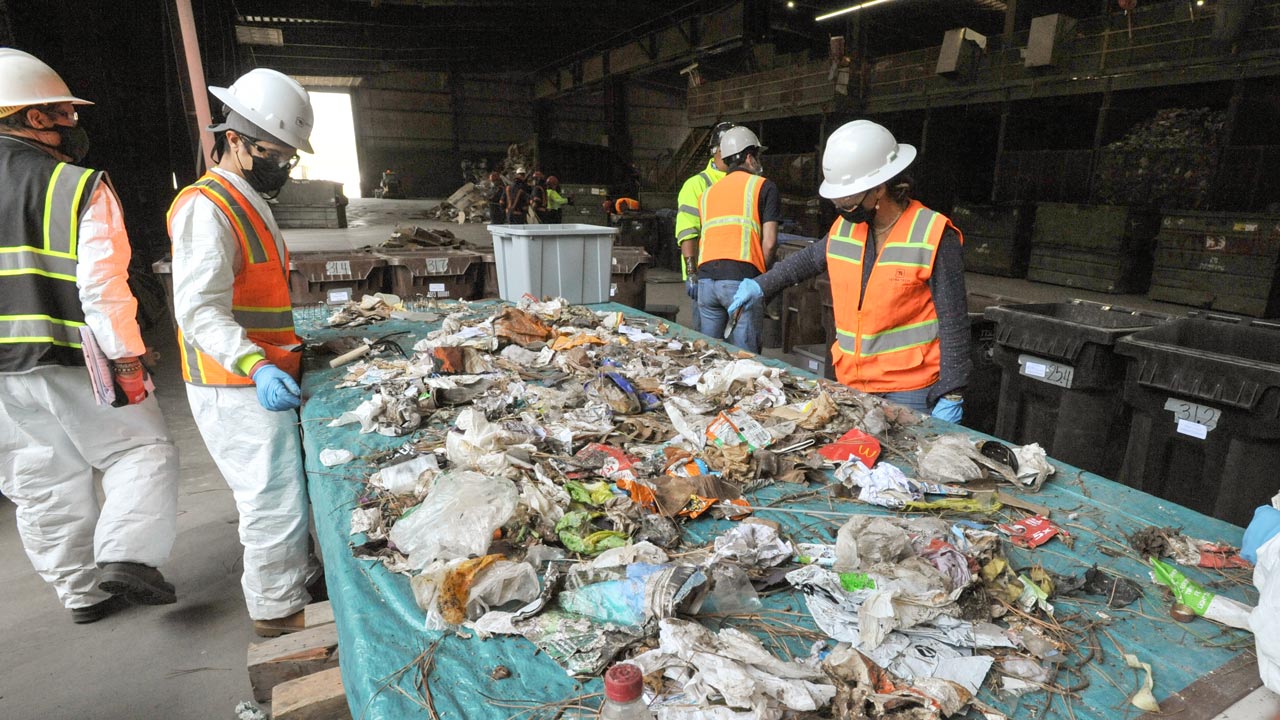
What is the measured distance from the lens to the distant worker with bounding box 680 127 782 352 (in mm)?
4277

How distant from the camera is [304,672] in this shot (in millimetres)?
2076

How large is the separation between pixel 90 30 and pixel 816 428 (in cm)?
896

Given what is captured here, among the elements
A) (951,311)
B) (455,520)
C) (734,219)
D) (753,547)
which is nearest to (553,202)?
(734,219)

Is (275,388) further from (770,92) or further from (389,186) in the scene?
(389,186)

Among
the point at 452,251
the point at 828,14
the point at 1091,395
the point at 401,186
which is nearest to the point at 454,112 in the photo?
the point at 401,186

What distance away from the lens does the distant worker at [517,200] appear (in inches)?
465

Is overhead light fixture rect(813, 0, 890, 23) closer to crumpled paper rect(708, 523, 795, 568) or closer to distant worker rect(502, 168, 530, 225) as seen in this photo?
distant worker rect(502, 168, 530, 225)

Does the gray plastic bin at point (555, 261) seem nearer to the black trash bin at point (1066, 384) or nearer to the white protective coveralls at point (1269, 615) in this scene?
the black trash bin at point (1066, 384)

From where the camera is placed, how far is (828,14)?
1050 centimetres

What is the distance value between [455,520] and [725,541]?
2.06 ft

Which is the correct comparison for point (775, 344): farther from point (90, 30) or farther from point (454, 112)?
point (454, 112)

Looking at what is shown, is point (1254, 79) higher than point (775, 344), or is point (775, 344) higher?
point (1254, 79)

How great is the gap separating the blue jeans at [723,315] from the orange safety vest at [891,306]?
1445 mm

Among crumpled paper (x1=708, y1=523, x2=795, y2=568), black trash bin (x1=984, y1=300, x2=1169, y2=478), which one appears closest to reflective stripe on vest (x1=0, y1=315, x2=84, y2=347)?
crumpled paper (x1=708, y1=523, x2=795, y2=568)
